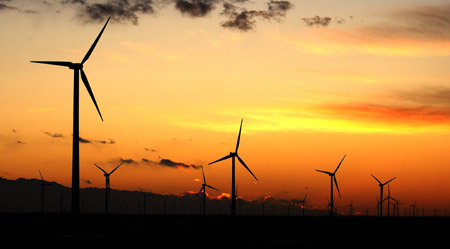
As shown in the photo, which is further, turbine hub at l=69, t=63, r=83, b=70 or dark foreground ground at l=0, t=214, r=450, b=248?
turbine hub at l=69, t=63, r=83, b=70

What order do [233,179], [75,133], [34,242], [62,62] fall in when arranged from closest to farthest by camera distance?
[34,242] → [75,133] → [62,62] → [233,179]

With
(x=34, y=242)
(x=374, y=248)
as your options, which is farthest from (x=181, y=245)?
(x=374, y=248)

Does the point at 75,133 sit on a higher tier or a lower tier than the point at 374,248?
higher

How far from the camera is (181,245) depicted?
51500 mm

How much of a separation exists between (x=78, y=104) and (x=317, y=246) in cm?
4912

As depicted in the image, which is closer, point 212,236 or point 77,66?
point 212,236

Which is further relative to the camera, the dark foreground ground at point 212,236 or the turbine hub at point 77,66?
the turbine hub at point 77,66

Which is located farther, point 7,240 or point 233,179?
point 233,179

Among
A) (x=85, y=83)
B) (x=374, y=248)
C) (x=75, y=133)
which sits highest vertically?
(x=85, y=83)

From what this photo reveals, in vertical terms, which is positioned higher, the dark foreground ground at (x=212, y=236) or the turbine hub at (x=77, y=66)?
the turbine hub at (x=77, y=66)

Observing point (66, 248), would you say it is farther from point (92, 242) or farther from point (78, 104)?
point (78, 104)

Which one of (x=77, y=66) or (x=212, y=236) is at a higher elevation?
(x=77, y=66)

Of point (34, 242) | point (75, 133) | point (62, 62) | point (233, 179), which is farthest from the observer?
point (233, 179)

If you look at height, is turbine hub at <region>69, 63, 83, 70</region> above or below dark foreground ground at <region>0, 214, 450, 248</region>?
above
